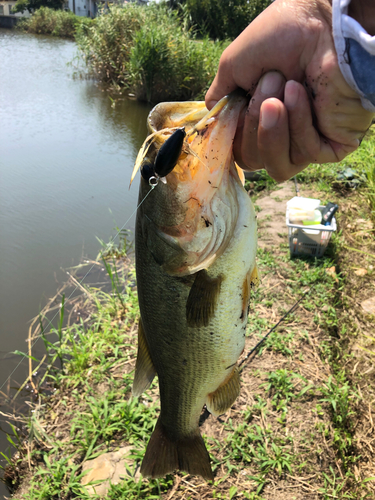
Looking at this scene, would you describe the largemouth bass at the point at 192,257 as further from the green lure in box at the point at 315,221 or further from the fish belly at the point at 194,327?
the green lure in box at the point at 315,221

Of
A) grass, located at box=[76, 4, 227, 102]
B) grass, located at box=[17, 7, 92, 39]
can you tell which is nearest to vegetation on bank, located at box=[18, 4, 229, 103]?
grass, located at box=[76, 4, 227, 102]

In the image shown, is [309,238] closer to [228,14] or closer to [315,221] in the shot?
[315,221]

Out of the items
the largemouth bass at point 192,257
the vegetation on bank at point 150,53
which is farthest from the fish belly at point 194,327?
the vegetation on bank at point 150,53

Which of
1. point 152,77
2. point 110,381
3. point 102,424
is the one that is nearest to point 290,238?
point 110,381

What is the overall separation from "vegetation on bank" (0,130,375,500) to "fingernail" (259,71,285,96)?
223 centimetres

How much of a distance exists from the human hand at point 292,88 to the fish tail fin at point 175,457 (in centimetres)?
142

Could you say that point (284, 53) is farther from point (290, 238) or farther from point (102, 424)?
point (290, 238)

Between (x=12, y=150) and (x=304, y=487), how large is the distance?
300 inches

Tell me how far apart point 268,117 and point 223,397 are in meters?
1.30

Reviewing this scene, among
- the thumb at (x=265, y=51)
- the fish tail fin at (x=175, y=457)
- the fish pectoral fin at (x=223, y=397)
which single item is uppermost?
the thumb at (x=265, y=51)

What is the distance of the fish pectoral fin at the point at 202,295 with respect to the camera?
4.97 ft

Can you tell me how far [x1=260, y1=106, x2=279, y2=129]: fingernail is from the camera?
1.29 m

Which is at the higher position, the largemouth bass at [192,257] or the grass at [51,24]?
the largemouth bass at [192,257]

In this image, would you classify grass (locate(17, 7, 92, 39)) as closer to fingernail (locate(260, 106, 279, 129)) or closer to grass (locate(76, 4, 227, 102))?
grass (locate(76, 4, 227, 102))
